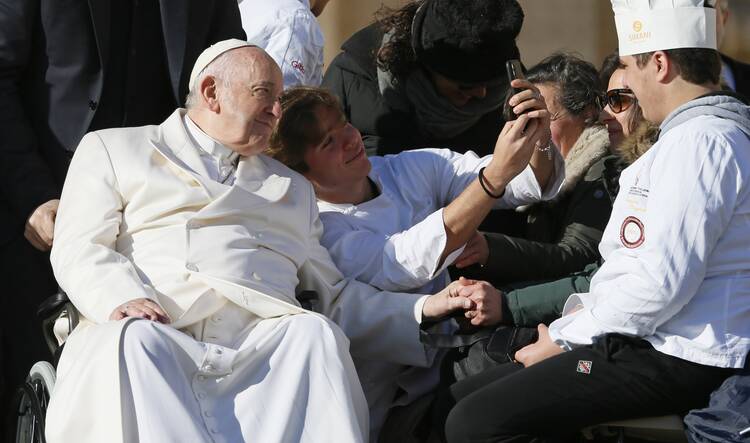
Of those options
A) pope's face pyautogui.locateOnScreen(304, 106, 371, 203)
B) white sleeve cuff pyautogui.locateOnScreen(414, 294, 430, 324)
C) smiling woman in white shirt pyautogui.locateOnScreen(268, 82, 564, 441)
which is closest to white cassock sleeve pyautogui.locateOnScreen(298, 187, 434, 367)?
→ white sleeve cuff pyautogui.locateOnScreen(414, 294, 430, 324)

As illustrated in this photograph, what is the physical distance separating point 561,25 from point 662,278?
280 inches

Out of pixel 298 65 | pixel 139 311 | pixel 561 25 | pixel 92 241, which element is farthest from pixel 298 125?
pixel 561 25

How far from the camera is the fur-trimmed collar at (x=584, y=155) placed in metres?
5.34

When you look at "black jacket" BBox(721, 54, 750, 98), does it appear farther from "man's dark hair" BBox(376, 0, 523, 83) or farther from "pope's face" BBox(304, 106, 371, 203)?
"pope's face" BBox(304, 106, 371, 203)

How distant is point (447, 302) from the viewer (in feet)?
15.8

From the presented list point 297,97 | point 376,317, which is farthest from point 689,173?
point 297,97

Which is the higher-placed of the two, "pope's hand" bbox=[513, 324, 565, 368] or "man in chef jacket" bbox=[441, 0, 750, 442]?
"man in chef jacket" bbox=[441, 0, 750, 442]

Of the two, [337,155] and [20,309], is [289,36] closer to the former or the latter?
[337,155]

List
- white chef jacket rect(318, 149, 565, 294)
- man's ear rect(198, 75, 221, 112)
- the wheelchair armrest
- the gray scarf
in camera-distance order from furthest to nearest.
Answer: the gray scarf
white chef jacket rect(318, 149, 565, 294)
man's ear rect(198, 75, 221, 112)
the wheelchair armrest

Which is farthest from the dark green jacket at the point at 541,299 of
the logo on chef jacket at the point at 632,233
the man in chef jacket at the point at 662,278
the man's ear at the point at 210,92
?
the man's ear at the point at 210,92

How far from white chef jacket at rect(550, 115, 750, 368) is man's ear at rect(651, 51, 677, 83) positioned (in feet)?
0.68

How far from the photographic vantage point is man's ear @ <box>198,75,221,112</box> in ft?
16.0

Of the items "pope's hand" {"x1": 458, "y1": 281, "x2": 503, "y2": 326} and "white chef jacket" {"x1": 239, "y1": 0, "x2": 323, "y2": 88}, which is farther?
"white chef jacket" {"x1": 239, "y1": 0, "x2": 323, "y2": 88}

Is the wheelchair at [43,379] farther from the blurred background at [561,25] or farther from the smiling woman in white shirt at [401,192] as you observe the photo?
the blurred background at [561,25]
